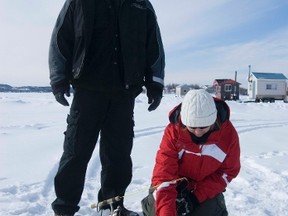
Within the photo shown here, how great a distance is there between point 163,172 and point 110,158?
46cm

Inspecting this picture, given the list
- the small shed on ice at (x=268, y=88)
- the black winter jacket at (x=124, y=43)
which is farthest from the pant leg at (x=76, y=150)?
the small shed on ice at (x=268, y=88)

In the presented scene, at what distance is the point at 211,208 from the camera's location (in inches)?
88.1

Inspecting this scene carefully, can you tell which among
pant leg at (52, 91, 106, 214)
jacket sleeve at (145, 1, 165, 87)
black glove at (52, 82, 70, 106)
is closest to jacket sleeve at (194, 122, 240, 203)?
jacket sleeve at (145, 1, 165, 87)

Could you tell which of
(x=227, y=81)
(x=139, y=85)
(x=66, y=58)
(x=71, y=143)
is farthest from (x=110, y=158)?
(x=227, y=81)

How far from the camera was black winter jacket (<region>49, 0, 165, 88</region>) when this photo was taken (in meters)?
2.35

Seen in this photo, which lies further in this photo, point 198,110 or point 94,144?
point 94,144

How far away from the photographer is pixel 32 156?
4637mm

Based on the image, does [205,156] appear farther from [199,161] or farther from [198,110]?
[198,110]

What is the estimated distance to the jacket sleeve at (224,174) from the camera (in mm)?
2256

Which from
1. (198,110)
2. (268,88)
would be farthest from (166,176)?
(268,88)

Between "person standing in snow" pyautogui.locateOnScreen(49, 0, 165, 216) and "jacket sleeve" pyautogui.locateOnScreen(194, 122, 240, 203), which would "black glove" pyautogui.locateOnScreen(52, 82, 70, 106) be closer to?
"person standing in snow" pyautogui.locateOnScreen(49, 0, 165, 216)

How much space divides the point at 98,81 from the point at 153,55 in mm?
520

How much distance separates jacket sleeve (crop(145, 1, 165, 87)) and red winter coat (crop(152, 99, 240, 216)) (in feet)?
1.41

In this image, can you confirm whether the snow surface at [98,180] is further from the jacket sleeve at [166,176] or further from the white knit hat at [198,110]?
the white knit hat at [198,110]
